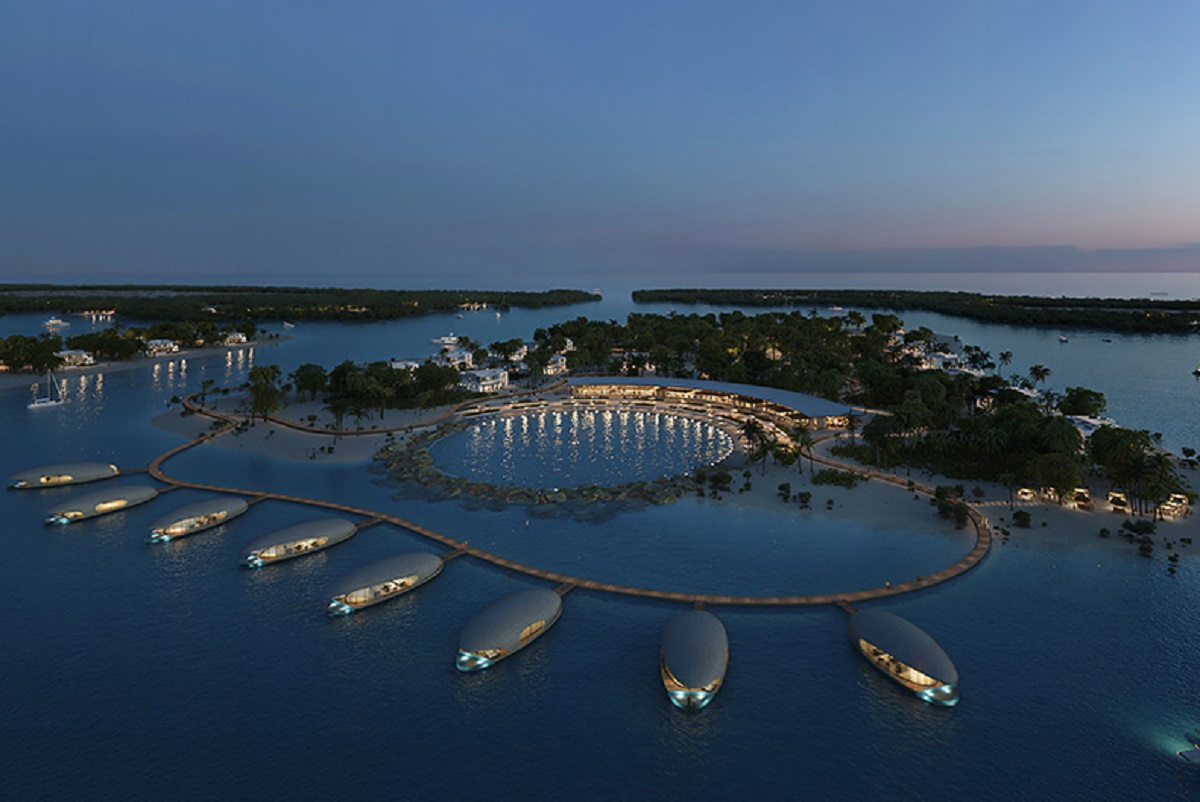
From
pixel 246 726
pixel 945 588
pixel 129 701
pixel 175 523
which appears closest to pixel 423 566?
pixel 246 726

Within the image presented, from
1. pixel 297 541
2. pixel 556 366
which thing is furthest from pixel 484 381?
pixel 297 541

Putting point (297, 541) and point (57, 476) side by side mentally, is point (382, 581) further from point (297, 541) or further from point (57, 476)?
point (57, 476)

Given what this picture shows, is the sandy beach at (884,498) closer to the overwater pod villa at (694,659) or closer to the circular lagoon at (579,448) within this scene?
the circular lagoon at (579,448)

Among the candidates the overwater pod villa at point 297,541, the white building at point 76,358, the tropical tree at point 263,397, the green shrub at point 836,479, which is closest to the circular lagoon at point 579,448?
the green shrub at point 836,479

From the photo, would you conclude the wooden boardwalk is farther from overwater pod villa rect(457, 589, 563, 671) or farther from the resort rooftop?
the resort rooftop

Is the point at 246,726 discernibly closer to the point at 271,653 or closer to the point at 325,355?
the point at 271,653

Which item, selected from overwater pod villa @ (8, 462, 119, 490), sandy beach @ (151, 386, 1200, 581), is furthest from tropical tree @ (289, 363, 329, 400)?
overwater pod villa @ (8, 462, 119, 490)
